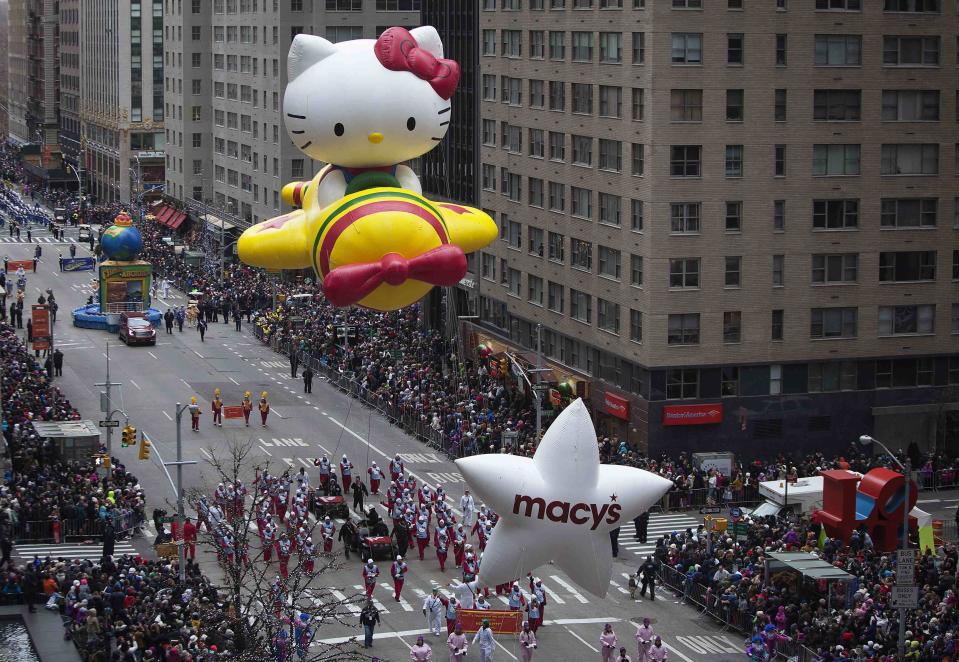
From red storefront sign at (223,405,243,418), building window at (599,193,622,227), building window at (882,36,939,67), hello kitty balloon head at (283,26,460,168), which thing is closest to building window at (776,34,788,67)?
building window at (882,36,939,67)

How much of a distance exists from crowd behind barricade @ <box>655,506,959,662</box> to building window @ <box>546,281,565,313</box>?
24.1 meters

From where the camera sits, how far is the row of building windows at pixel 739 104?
78375 mm

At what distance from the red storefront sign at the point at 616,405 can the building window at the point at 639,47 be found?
47.5ft

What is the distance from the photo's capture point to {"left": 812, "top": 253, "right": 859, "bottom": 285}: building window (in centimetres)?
8106

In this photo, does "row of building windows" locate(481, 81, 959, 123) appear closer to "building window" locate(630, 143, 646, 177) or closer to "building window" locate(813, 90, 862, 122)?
"building window" locate(813, 90, 862, 122)

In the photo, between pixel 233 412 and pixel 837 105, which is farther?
pixel 233 412

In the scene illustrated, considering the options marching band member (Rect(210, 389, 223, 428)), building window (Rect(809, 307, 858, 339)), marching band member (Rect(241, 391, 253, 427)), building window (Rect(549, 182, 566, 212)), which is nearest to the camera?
building window (Rect(809, 307, 858, 339))

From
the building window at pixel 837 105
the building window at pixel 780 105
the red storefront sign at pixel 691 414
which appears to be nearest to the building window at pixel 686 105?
the building window at pixel 780 105

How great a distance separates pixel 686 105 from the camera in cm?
7831

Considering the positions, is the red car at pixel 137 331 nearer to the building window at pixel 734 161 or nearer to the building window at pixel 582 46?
the building window at pixel 582 46

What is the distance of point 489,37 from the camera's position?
3772 inches

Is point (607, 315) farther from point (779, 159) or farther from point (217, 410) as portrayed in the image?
point (217, 410)

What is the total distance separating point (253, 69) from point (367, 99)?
298 feet

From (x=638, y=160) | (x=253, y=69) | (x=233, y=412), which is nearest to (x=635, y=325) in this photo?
(x=638, y=160)
